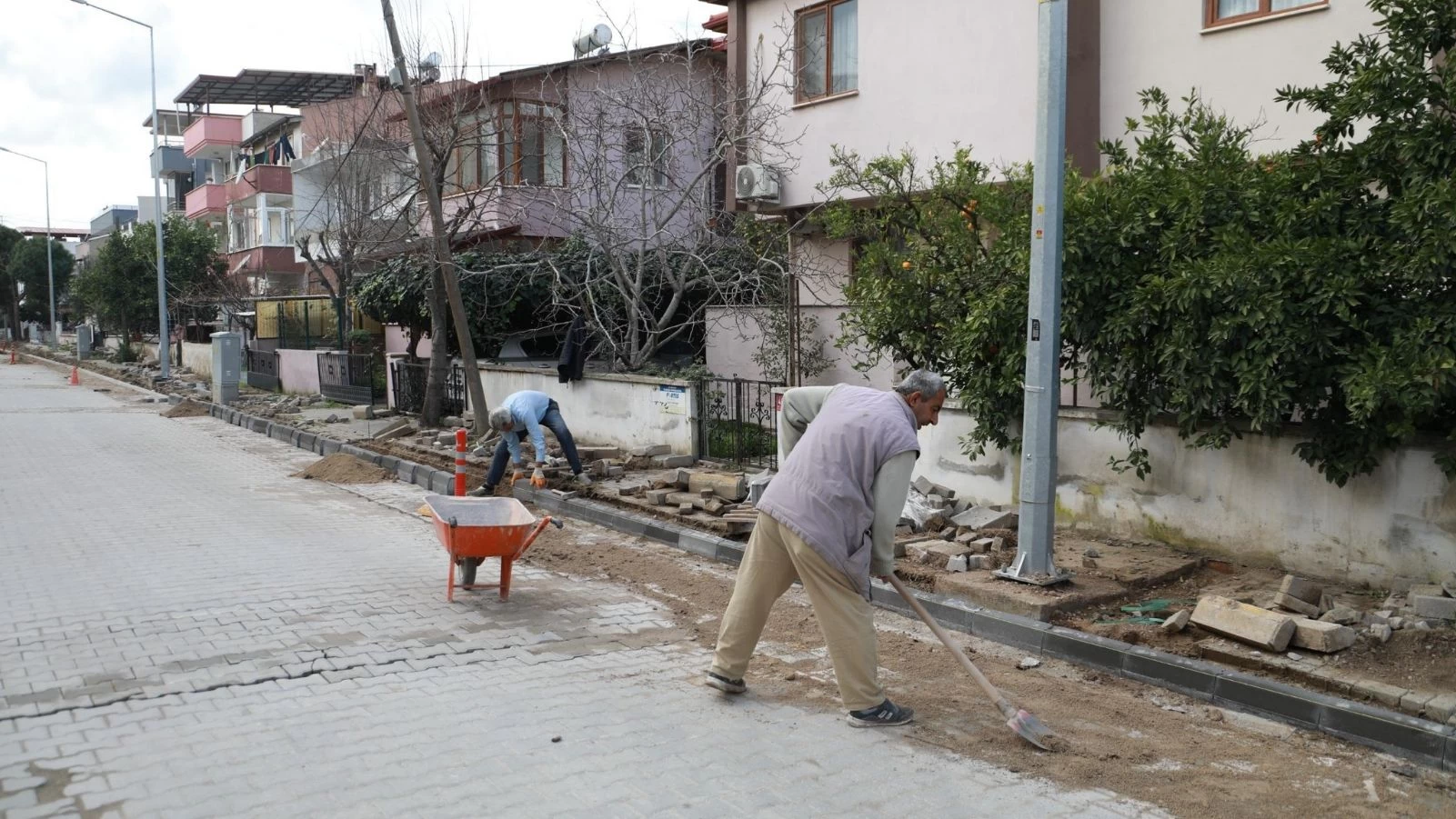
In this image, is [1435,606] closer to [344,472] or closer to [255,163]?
[344,472]

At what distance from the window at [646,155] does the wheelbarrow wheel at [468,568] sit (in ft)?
27.4

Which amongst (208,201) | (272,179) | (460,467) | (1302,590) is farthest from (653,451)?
(208,201)

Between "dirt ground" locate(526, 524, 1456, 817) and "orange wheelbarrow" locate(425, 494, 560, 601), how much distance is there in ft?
4.00

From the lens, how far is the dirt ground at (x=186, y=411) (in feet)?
79.4

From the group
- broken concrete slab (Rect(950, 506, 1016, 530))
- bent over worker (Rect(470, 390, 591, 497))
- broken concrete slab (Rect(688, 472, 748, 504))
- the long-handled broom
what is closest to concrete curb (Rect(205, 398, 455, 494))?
bent over worker (Rect(470, 390, 591, 497))

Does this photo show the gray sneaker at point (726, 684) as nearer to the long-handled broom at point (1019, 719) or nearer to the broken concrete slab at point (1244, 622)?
the long-handled broom at point (1019, 719)

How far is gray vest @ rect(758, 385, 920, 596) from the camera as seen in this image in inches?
208

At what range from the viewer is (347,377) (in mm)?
23875

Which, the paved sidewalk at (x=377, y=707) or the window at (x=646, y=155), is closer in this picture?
the paved sidewalk at (x=377, y=707)

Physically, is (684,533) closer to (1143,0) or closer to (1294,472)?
(1294,472)

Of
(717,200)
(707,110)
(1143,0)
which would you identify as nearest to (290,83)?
(717,200)

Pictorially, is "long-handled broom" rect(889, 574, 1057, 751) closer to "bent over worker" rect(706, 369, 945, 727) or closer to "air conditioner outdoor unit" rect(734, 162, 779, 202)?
"bent over worker" rect(706, 369, 945, 727)

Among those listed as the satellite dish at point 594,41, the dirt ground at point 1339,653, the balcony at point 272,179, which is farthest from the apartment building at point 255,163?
the dirt ground at point 1339,653

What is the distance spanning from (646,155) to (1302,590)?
1088cm
